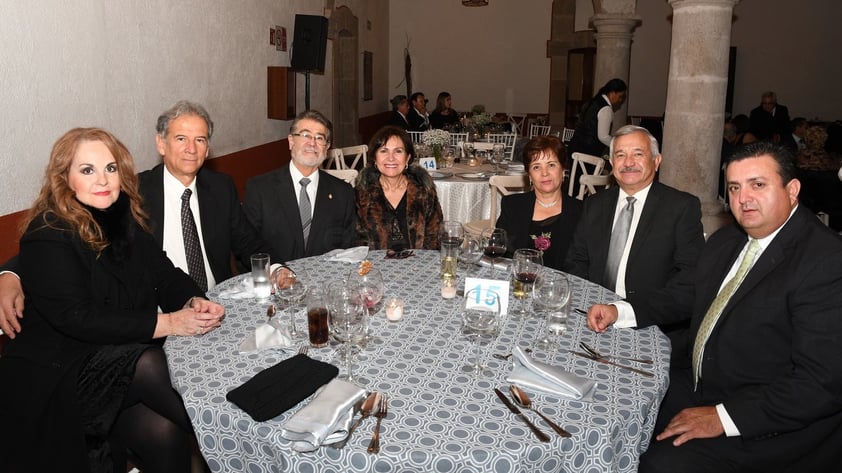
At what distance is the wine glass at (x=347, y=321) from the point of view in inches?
70.8

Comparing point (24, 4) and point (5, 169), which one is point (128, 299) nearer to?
point (5, 169)

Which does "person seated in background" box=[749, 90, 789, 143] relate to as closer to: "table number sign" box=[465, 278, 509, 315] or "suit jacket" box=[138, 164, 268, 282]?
"suit jacket" box=[138, 164, 268, 282]

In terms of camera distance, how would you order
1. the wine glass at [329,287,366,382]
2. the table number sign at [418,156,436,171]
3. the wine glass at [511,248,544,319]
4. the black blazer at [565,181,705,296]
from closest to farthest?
the wine glass at [329,287,366,382]
the wine glass at [511,248,544,319]
the black blazer at [565,181,705,296]
the table number sign at [418,156,436,171]

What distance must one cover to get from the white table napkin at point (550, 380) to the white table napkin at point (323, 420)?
0.44m

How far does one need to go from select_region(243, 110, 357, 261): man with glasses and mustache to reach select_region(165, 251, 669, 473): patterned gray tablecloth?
1.31 meters

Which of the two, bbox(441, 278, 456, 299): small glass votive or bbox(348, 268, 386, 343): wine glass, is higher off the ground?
bbox(348, 268, 386, 343): wine glass

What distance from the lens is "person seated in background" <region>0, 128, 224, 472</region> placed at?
2074 millimetres

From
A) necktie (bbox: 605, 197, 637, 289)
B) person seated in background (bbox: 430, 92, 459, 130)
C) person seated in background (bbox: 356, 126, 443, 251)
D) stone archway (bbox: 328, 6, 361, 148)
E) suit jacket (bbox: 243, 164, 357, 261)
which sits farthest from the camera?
person seated in background (bbox: 430, 92, 459, 130)

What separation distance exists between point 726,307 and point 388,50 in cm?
1407

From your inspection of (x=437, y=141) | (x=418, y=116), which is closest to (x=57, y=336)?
(x=437, y=141)

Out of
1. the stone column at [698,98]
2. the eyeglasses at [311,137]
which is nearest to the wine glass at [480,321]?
the eyeglasses at [311,137]

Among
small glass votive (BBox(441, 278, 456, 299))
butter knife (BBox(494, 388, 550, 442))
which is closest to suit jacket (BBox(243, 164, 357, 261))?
small glass votive (BBox(441, 278, 456, 299))

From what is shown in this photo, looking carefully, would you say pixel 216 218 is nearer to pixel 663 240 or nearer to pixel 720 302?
pixel 663 240

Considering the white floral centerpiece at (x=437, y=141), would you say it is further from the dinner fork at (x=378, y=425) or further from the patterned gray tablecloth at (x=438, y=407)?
the dinner fork at (x=378, y=425)
